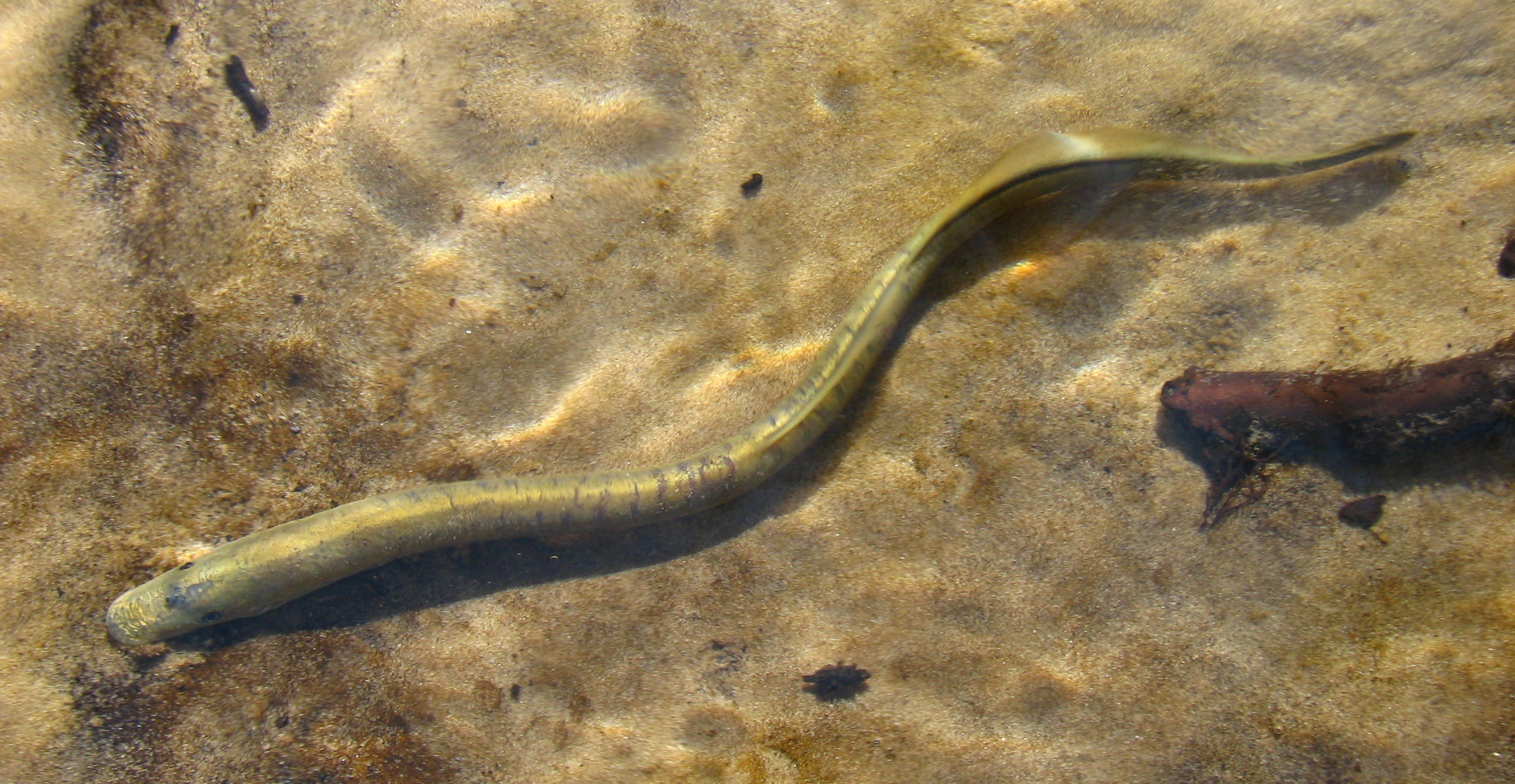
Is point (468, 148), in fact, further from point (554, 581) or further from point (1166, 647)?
point (1166, 647)

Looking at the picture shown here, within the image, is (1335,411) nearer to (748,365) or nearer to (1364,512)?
(1364,512)

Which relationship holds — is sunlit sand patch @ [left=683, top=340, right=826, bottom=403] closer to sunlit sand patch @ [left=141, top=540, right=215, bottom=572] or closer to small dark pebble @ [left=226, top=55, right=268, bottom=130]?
sunlit sand patch @ [left=141, top=540, right=215, bottom=572]

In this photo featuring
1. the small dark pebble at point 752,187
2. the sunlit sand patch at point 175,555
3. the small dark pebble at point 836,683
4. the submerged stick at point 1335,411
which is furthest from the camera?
the small dark pebble at point 752,187

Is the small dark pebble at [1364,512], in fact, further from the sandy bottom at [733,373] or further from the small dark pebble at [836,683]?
the small dark pebble at [836,683]

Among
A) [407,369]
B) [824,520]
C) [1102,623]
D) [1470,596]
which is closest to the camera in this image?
[1470,596]

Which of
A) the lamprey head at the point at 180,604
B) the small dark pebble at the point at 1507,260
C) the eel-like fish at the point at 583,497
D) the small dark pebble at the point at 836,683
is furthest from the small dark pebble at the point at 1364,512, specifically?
the lamprey head at the point at 180,604

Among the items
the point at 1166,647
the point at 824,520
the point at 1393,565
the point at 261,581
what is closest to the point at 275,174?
the point at 261,581

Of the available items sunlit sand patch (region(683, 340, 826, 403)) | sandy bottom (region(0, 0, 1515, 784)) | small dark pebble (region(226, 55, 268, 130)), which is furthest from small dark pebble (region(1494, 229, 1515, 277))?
small dark pebble (region(226, 55, 268, 130))
